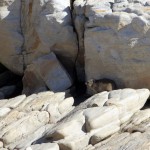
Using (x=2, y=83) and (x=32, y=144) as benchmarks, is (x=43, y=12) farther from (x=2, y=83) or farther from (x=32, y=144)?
(x=32, y=144)

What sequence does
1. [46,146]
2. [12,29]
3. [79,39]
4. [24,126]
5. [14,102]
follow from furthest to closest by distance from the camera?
[12,29], [79,39], [14,102], [24,126], [46,146]

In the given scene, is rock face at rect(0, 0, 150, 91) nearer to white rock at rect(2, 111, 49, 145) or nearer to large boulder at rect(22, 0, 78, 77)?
large boulder at rect(22, 0, 78, 77)

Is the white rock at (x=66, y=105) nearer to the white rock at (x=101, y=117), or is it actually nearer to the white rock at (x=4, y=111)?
the white rock at (x=101, y=117)

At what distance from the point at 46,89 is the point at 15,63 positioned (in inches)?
108

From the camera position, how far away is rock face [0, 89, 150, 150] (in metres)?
11.7

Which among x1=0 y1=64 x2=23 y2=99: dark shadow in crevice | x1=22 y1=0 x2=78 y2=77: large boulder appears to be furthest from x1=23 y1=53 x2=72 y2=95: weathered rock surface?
x1=0 y1=64 x2=23 y2=99: dark shadow in crevice

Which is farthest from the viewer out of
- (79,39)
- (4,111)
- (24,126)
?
(79,39)

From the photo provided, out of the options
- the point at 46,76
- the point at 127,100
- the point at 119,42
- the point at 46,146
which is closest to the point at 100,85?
→ the point at 119,42

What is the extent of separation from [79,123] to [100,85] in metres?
3.12

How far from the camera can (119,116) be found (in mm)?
12719

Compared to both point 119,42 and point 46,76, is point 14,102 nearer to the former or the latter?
point 46,76

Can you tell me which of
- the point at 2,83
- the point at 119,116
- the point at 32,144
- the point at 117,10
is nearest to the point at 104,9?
the point at 117,10

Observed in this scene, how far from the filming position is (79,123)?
1222 cm

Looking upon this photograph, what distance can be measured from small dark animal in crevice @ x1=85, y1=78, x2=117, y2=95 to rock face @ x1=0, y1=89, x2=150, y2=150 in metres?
0.98
